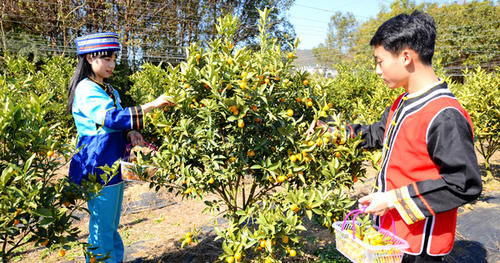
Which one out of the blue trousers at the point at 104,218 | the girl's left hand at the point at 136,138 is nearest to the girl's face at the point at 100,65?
the girl's left hand at the point at 136,138

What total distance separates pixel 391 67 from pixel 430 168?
50cm

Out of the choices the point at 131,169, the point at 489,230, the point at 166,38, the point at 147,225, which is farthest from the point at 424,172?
the point at 166,38

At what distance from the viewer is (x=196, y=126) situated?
198cm

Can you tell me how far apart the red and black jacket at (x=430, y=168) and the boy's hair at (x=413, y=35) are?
20 cm

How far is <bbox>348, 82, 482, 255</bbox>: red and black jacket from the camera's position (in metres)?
1.26

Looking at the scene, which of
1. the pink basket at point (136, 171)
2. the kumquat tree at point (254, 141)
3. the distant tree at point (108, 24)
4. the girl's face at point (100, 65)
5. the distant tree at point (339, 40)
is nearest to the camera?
the kumquat tree at point (254, 141)

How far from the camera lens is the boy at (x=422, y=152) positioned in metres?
1.27

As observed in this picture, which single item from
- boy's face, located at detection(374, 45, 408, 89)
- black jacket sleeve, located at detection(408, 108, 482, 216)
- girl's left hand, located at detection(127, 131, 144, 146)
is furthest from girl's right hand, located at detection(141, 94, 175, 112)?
black jacket sleeve, located at detection(408, 108, 482, 216)

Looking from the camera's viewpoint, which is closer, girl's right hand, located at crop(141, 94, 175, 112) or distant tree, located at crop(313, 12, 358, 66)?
girl's right hand, located at crop(141, 94, 175, 112)

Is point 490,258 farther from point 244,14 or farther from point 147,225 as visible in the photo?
point 244,14

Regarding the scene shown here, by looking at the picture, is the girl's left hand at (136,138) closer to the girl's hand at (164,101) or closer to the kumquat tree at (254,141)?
the kumquat tree at (254,141)

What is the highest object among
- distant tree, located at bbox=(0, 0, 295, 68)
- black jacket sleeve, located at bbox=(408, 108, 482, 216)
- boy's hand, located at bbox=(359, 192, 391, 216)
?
distant tree, located at bbox=(0, 0, 295, 68)

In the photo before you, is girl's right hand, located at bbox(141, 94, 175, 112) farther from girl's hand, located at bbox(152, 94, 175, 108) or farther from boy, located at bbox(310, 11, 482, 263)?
boy, located at bbox(310, 11, 482, 263)

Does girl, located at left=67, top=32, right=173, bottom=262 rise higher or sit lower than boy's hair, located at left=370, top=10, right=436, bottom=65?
lower
